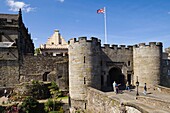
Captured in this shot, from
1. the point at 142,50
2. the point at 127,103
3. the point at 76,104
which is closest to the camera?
the point at 127,103

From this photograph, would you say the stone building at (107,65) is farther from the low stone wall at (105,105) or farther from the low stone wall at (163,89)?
the low stone wall at (105,105)

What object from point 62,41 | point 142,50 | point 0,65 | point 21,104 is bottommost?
point 21,104

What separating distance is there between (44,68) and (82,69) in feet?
28.6

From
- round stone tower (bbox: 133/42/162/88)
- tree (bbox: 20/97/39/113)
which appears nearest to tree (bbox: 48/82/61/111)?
tree (bbox: 20/97/39/113)

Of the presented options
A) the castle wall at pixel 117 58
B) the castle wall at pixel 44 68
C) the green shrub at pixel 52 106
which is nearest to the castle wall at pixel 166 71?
the castle wall at pixel 117 58

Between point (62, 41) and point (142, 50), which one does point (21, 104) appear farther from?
point (62, 41)

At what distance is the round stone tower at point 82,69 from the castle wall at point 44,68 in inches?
195

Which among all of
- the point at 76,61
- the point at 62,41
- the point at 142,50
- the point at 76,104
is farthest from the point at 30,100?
the point at 62,41

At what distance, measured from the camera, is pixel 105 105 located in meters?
12.6

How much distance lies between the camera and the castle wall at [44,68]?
2258 cm

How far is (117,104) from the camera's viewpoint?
36.0ft

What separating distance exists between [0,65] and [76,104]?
12218mm

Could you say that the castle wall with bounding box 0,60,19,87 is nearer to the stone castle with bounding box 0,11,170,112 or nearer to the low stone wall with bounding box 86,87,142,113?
the stone castle with bounding box 0,11,170,112

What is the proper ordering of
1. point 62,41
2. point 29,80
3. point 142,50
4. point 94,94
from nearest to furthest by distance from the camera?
point 94,94, point 142,50, point 29,80, point 62,41
